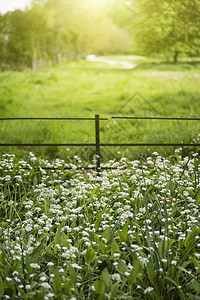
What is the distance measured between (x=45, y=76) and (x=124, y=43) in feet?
22.8

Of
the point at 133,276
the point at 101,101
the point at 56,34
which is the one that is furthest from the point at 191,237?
the point at 56,34

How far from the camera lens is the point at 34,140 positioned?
699 centimetres

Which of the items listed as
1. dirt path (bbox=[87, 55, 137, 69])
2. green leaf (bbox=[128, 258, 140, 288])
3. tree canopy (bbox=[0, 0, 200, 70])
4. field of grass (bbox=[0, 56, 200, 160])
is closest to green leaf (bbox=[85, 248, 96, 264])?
green leaf (bbox=[128, 258, 140, 288])

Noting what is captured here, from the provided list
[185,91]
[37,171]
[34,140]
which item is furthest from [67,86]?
[37,171]

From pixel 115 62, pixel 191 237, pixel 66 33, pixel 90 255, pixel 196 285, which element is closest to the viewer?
pixel 196 285

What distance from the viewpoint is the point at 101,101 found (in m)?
13.9

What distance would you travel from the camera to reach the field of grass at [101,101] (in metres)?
7.12

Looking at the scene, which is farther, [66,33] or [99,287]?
[66,33]

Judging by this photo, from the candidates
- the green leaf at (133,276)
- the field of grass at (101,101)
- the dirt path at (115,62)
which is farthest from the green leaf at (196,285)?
the dirt path at (115,62)

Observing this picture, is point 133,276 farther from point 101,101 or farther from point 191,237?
point 101,101

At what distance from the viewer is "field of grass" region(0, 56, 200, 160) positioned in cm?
712

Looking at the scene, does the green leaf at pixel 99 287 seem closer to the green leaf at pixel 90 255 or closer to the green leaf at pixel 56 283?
the green leaf at pixel 56 283

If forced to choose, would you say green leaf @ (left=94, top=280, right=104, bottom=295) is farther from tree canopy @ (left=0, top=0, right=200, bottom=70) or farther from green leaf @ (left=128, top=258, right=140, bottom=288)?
tree canopy @ (left=0, top=0, right=200, bottom=70)

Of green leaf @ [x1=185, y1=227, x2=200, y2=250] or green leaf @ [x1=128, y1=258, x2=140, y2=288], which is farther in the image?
green leaf @ [x1=185, y1=227, x2=200, y2=250]
